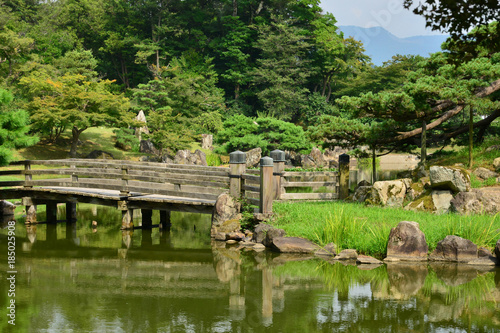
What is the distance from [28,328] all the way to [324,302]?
399 centimetres

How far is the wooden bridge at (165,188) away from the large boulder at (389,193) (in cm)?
135

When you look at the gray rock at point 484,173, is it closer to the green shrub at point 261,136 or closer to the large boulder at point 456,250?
the large boulder at point 456,250

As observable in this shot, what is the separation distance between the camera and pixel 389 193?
13.0 m

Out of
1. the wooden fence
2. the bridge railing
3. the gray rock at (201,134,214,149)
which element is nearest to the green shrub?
the gray rock at (201,134,214,149)

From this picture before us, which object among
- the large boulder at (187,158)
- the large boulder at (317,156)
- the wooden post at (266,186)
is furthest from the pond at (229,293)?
the large boulder at (317,156)

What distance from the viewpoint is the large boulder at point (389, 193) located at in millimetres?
12977

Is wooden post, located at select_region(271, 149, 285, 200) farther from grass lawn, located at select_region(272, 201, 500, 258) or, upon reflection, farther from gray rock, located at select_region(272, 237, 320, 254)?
gray rock, located at select_region(272, 237, 320, 254)

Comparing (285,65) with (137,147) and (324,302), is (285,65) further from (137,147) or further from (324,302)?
(324,302)

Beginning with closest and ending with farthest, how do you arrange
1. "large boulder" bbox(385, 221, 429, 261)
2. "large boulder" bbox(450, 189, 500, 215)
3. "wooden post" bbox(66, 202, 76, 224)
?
"large boulder" bbox(385, 221, 429, 261) < "large boulder" bbox(450, 189, 500, 215) < "wooden post" bbox(66, 202, 76, 224)

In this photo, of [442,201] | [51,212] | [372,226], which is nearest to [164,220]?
[51,212]

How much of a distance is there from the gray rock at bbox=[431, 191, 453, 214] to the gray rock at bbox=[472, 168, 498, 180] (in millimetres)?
1506

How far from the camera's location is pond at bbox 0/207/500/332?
259 inches

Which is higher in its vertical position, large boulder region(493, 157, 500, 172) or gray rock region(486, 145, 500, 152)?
gray rock region(486, 145, 500, 152)

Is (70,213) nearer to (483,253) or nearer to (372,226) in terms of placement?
(372,226)
